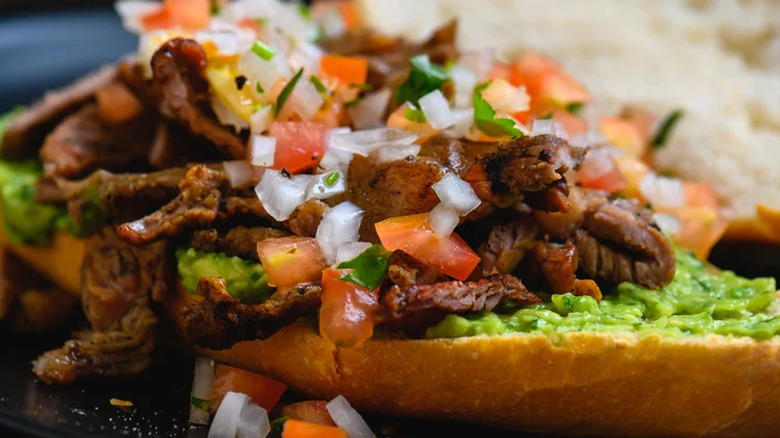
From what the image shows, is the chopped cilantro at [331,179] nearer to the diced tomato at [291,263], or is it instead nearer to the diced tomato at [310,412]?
the diced tomato at [291,263]

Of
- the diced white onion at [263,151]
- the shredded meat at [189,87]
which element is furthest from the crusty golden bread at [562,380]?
the shredded meat at [189,87]

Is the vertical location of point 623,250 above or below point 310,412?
above

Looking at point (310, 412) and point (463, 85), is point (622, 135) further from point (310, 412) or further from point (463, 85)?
point (310, 412)

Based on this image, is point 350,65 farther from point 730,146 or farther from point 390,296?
point 730,146

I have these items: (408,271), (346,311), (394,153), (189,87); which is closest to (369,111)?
(394,153)

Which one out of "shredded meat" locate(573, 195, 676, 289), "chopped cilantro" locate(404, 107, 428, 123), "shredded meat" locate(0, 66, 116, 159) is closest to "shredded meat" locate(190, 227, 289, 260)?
"chopped cilantro" locate(404, 107, 428, 123)
